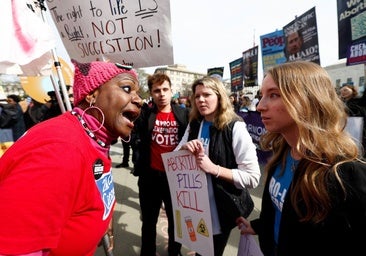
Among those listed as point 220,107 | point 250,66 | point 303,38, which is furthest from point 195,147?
point 250,66

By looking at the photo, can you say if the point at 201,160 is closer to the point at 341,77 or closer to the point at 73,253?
the point at 73,253

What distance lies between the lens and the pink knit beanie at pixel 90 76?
47.6 inches

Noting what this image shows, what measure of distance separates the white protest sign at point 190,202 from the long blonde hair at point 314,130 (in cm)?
86

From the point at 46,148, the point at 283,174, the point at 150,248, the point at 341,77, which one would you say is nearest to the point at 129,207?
the point at 150,248

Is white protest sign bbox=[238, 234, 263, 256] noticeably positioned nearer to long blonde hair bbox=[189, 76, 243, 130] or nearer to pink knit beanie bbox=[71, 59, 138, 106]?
long blonde hair bbox=[189, 76, 243, 130]

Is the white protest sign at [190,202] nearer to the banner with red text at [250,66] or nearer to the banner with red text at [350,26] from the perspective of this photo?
the banner with red text at [350,26]

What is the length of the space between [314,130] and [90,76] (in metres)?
1.08

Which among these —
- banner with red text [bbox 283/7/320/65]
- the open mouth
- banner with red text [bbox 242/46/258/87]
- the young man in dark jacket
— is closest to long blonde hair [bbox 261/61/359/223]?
the open mouth

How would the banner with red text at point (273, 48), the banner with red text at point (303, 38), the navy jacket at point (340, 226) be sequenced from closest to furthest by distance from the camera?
the navy jacket at point (340, 226) → the banner with red text at point (303, 38) → the banner with red text at point (273, 48)

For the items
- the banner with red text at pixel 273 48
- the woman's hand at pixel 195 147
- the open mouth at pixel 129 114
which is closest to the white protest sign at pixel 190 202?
the woman's hand at pixel 195 147

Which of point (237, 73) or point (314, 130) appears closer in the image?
point (314, 130)

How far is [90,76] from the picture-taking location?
47.9 inches

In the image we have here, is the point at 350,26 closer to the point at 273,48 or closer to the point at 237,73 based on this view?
the point at 273,48

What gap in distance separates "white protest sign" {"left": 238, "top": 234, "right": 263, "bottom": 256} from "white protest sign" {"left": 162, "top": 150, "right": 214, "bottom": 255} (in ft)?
0.79
